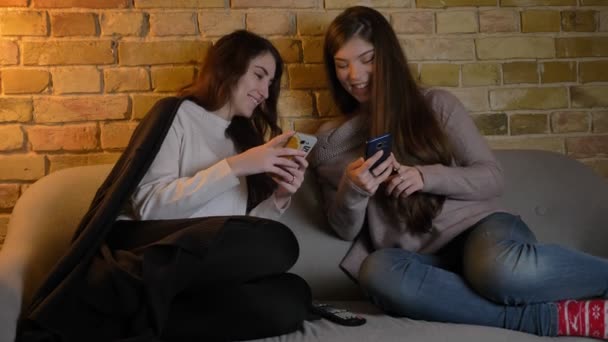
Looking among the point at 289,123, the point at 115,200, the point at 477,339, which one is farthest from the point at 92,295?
the point at 289,123

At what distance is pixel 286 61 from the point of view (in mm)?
2082

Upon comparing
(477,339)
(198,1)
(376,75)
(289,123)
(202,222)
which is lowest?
(477,339)

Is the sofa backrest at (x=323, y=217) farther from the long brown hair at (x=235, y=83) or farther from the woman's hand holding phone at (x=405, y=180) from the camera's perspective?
the woman's hand holding phone at (x=405, y=180)

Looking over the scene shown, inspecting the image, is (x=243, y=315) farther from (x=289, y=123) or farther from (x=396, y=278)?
(x=289, y=123)

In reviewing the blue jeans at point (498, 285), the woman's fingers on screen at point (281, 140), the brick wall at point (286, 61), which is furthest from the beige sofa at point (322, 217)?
the woman's fingers on screen at point (281, 140)

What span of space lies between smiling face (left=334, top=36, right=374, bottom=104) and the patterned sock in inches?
33.2

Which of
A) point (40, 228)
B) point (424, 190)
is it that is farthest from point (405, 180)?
point (40, 228)

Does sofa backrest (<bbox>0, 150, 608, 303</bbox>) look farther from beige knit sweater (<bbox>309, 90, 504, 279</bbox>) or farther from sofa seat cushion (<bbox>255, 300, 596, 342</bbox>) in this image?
sofa seat cushion (<bbox>255, 300, 596, 342</bbox>)

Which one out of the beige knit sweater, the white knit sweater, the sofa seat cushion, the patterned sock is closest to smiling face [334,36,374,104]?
the beige knit sweater

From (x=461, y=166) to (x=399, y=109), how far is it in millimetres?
248

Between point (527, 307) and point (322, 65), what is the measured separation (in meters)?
1.07

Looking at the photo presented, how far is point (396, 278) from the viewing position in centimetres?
151

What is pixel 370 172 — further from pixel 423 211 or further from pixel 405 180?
pixel 423 211

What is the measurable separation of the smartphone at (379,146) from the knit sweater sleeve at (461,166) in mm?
138
